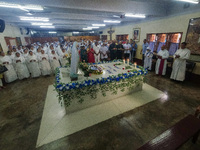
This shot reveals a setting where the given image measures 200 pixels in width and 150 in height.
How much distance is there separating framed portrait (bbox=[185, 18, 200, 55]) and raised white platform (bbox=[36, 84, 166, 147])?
3424mm

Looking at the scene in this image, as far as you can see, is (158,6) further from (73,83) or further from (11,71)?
(11,71)

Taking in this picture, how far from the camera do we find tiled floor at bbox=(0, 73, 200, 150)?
2141mm

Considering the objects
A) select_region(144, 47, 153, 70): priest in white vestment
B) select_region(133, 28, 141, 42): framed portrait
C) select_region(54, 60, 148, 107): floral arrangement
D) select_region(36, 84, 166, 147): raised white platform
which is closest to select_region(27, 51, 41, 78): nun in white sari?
select_region(36, 84, 166, 147): raised white platform

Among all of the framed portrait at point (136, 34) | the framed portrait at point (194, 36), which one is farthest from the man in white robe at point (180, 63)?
the framed portrait at point (136, 34)

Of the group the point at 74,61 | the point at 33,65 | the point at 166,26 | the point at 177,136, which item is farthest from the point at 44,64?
the point at 166,26

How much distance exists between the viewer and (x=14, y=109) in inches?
131

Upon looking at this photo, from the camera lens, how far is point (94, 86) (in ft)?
9.75

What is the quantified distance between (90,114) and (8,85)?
5074 mm

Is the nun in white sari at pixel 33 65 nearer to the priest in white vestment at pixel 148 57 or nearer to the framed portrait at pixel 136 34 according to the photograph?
the priest in white vestment at pixel 148 57

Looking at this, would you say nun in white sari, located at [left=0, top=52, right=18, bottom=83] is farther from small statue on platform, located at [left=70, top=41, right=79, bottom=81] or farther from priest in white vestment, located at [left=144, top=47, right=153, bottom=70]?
priest in white vestment, located at [left=144, top=47, right=153, bottom=70]

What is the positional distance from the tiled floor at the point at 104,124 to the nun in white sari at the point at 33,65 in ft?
6.45

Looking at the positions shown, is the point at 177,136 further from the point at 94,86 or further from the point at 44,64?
the point at 44,64

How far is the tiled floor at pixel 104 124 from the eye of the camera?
7.02ft

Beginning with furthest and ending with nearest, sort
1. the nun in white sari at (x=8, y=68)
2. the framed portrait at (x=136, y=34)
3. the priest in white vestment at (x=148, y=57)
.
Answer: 1. the framed portrait at (x=136, y=34)
2. the priest in white vestment at (x=148, y=57)
3. the nun in white sari at (x=8, y=68)
